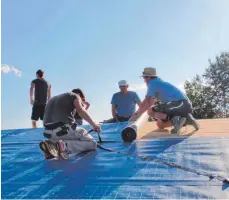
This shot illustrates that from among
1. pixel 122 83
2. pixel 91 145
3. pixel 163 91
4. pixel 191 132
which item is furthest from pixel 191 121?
pixel 122 83

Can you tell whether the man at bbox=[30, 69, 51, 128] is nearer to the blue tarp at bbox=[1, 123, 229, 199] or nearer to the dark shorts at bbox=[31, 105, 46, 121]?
the dark shorts at bbox=[31, 105, 46, 121]

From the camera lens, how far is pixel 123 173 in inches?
108

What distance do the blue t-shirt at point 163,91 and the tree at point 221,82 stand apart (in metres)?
20.7

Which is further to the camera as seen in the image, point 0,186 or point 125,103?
point 125,103

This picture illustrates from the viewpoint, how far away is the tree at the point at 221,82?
24.1 metres

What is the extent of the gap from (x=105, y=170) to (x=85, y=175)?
0.20 m

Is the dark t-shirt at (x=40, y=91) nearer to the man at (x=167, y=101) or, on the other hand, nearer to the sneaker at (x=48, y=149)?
the man at (x=167, y=101)

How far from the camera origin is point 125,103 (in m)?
6.48

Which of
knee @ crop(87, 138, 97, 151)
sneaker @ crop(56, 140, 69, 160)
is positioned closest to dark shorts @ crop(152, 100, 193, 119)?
knee @ crop(87, 138, 97, 151)

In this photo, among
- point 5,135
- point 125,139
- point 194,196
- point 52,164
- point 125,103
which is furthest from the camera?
point 125,103

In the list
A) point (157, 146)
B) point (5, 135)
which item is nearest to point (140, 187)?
point (157, 146)

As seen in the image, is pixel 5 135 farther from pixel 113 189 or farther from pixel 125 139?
pixel 113 189

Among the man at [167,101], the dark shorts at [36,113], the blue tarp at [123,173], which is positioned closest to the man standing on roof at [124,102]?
the dark shorts at [36,113]

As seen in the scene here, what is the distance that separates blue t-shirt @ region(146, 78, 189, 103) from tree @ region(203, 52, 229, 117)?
20.7 m
